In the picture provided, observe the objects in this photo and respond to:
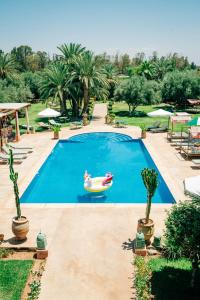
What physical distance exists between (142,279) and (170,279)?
987mm

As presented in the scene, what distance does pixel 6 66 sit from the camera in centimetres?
4466

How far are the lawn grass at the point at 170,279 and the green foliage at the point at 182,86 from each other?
113 feet

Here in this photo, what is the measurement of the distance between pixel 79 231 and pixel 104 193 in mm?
4873

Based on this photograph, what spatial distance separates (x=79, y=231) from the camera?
11953 millimetres

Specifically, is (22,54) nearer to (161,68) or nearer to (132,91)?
(161,68)

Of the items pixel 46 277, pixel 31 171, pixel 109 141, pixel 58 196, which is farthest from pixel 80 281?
pixel 109 141

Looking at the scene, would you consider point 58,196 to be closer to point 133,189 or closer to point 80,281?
point 133,189

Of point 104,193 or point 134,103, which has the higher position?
point 134,103

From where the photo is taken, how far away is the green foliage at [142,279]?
8.41m

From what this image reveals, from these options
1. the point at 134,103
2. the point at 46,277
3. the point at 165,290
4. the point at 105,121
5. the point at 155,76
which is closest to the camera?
the point at 165,290

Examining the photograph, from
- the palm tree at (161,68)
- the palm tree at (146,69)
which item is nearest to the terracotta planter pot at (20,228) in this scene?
the palm tree at (146,69)

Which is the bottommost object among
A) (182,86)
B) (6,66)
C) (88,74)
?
(182,86)

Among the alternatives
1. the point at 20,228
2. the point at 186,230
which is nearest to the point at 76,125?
the point at 20,228

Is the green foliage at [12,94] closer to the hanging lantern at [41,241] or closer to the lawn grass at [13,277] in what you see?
the hanging lantern at [41,241]
